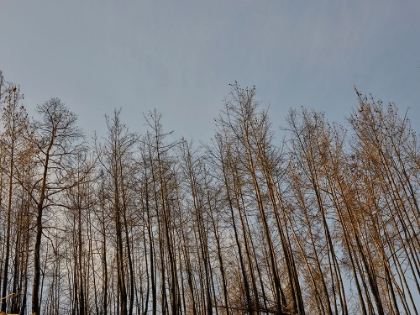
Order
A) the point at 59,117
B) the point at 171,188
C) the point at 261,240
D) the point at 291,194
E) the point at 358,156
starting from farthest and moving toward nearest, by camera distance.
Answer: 1. the point at 261,240
2. the point at 171,188
3. the point at 291,194
4. the point at 358,156
5. the point at 59,117

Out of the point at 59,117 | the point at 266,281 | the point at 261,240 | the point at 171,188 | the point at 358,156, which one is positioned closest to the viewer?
the point at 59,117

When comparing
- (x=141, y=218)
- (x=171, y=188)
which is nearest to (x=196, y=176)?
(x=171, y=188)

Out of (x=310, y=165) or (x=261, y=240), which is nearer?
(x=310, y=165)

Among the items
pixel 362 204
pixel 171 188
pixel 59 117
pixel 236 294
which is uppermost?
pixel 59 117

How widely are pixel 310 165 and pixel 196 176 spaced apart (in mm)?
6322

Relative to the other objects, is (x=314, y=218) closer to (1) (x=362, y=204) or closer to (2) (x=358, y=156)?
(1) (x=362, y=204)

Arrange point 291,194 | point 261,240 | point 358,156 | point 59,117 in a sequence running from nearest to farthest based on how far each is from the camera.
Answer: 1. point 59,117
2. point 358,156
3. point 291,194
4. point 261,240

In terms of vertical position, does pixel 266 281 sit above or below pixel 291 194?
below

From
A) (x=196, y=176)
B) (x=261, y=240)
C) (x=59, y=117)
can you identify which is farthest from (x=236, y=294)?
(x=59, y=117)

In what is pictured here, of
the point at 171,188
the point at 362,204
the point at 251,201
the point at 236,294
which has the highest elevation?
the point at 171,188

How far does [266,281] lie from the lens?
20.4 meters

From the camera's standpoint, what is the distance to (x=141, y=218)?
14016mm

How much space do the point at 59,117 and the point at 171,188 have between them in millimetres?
5683

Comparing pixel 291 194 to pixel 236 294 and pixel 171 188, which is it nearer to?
pixel 171 188
